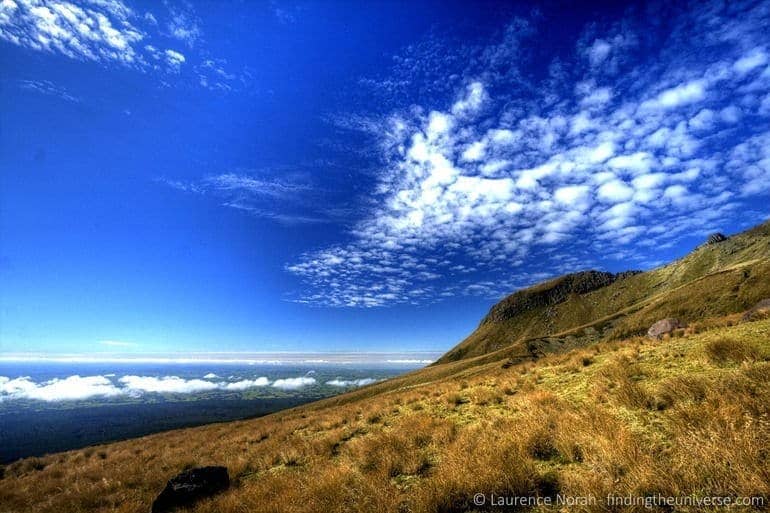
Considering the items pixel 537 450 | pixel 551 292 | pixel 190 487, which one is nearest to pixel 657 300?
pixel 537 450

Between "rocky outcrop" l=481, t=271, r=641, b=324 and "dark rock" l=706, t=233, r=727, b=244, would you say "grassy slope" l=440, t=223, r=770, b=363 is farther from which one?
"dark rock" l=706, t=233, r=727, b=244

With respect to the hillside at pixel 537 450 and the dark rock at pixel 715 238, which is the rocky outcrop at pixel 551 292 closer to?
the dark rock at pixel 715 238

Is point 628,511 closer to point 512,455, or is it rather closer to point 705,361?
point 512,455

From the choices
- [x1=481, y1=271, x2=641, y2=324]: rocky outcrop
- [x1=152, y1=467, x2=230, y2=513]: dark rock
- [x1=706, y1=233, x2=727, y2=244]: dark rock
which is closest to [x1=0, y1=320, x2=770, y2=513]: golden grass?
[x1=152, y1=467, x2=230, y2=513]: dark rock

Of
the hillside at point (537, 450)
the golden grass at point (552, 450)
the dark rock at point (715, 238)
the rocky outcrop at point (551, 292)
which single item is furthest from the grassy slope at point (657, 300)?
the golden grass at point (552, 450)

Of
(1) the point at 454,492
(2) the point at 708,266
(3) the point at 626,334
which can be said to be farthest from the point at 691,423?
(2) the point at 708,266

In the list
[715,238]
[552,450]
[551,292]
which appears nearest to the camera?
[552,450]

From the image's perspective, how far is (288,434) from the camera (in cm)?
1747

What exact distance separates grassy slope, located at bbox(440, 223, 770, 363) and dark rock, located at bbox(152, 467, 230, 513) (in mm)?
59647

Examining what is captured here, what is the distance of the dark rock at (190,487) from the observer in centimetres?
906

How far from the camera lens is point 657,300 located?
231ft

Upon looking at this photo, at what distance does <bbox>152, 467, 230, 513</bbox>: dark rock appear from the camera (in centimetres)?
906

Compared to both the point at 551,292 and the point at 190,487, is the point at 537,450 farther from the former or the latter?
the point at 551,292

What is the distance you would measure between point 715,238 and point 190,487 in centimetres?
16570
